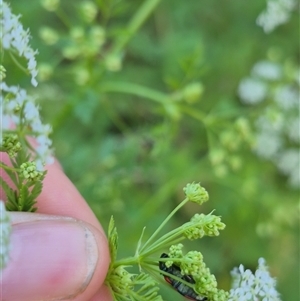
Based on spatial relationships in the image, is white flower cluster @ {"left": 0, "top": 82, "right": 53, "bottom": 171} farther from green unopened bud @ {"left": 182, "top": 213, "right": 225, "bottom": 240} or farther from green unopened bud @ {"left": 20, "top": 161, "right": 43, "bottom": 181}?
green unopened bud @ {"left": 182, "top": 213, "right": 225, "bottom": 240}

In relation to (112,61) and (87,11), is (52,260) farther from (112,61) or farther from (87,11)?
(87,11)

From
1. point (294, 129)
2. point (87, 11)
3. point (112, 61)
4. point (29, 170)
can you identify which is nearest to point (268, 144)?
point (294, 129)

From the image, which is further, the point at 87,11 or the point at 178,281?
the point at 87,11

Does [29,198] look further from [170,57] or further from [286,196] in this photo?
[286,196]

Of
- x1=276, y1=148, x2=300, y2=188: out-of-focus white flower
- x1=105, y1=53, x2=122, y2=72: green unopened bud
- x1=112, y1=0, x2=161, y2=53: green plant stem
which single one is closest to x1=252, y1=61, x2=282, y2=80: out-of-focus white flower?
x1=276, y1=148, x2=300, y2=188: out-of-focus white flower

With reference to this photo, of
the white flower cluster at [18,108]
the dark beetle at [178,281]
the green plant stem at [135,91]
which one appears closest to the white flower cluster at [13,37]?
the white flower cluster at [18,108]

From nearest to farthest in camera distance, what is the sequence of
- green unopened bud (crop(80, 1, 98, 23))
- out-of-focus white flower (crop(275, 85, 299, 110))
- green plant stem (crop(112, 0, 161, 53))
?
green unopened bud (crop(80, 1, 98, 23))
green plant stem (crop(112, 0, 161, 53))
out-of-focus white flower (crop(275, 85, 299, 110))

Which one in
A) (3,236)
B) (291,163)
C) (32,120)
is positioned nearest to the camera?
(3,236)
